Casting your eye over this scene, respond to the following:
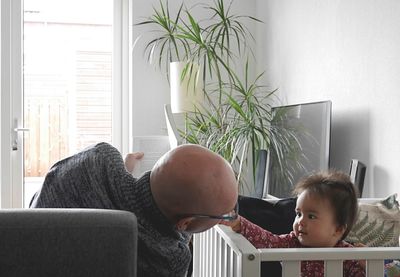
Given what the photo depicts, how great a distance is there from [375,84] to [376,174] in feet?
1.23

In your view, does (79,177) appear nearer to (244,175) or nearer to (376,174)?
(376,174)

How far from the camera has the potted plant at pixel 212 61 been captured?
147 inches

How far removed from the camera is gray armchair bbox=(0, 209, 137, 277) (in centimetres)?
87

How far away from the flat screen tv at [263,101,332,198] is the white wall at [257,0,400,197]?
0.11 m

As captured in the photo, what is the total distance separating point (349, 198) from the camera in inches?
59.6

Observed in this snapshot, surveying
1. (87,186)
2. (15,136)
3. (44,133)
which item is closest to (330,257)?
(87,186)

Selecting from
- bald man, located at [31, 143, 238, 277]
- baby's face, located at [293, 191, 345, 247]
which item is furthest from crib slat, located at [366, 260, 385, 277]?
bald man, located at [31, 143, 238, 277]

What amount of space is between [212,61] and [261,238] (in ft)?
9.34

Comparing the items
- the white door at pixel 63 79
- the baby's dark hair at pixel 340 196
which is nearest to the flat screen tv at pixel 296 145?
the baby's dark hair at pixel 340 196

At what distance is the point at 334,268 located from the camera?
1260 millimetres

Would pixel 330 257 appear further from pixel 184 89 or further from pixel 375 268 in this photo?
pixel 184 89

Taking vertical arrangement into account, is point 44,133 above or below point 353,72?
below

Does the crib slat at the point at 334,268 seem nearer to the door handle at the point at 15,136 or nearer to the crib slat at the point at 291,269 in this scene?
the crib slat at the point at 291,269

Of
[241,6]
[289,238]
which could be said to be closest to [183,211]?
[289,238]
